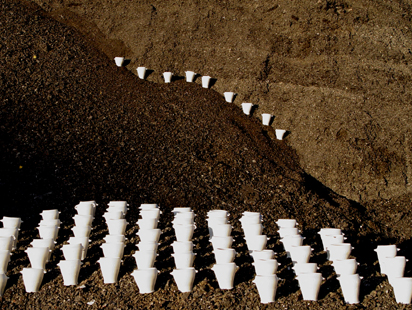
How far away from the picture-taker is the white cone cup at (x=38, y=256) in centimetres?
342

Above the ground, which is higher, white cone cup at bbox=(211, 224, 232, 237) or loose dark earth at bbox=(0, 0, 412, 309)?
loose dark earth at bbox=(0, 0, 412, 309)

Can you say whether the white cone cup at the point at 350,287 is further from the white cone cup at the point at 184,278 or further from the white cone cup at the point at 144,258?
the white cone cup at the point at 144,258

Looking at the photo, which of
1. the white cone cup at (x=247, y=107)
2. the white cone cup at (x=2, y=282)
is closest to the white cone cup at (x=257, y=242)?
the white cone cup at (x=2, y=282)

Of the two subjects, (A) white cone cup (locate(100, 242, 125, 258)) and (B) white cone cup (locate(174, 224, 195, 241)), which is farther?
(B) white cone cup (locate(174, 224, 195, 241))

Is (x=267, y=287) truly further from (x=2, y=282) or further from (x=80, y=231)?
(x=2, y=282)

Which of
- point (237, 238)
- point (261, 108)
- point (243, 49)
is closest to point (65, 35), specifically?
point (243, 49)

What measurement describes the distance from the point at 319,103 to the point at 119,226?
487 cm

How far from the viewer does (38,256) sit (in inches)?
135

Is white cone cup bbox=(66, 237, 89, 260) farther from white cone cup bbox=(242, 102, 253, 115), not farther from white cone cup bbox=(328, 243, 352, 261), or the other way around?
white cone cup bbox=(242, 102, 253, 115)

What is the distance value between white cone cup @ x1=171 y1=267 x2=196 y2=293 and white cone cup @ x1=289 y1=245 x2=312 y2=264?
98 cm

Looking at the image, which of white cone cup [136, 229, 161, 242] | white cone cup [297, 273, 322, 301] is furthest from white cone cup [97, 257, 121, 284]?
white cone cup [297, 273, 322, 301]

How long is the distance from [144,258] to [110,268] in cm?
31

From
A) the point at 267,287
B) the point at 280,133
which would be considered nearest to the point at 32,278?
the point at 267,287

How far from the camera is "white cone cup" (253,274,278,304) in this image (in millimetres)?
3209
